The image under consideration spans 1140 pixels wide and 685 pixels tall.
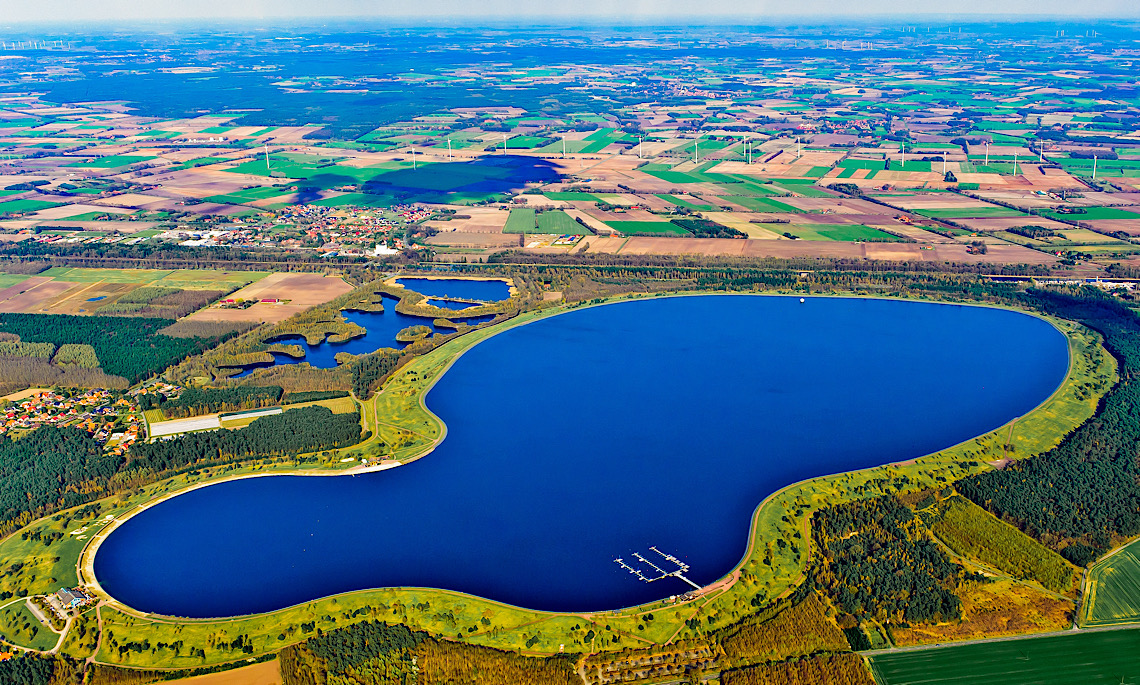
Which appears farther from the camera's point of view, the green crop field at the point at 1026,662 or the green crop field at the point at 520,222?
the green crop field at the point at 520,222

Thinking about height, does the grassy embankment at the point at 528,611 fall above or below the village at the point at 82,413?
below

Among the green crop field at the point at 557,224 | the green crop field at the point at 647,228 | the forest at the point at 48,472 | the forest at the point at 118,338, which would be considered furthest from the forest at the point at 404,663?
the green crop field at the point at 647,228

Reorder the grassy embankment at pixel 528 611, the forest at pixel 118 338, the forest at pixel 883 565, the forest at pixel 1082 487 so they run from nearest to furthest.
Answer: the grassy embankment at pixel 528 611, the forest at pixel 883 565, the forest at pixel 1082 487, the forest at pixel 118 338

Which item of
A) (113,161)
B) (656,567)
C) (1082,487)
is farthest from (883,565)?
(113,161)

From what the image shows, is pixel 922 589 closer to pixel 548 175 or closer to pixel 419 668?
pixel 419 668

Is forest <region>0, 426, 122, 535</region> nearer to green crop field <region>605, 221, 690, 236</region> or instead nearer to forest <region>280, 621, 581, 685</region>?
forest <region>280, 621, 581, 685</region>

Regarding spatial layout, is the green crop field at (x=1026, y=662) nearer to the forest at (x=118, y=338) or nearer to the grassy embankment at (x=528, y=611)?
the grassy embankment at (x=528, y=611)
